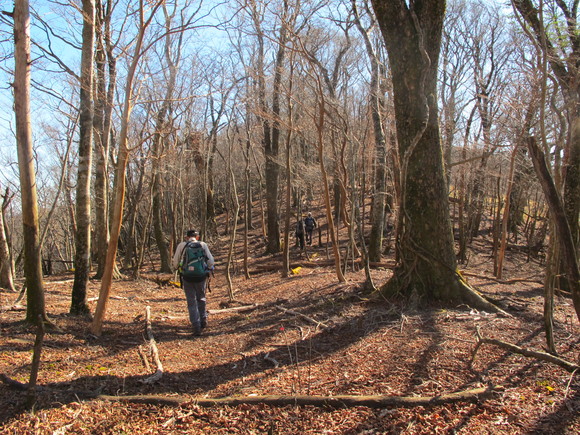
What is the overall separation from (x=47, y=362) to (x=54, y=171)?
2671 cm

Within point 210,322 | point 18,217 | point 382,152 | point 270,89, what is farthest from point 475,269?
point 18,217

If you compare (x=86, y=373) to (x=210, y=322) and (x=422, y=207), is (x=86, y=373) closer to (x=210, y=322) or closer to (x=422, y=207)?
(x=210, y=322)

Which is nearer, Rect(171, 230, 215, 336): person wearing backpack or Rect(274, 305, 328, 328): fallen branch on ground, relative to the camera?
Rect(274, 305, 328, 328): fallen branch on ground

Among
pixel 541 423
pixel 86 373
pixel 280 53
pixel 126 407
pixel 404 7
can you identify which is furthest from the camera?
pixel 280 53

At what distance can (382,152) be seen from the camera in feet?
38.9

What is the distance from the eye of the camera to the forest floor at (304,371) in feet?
9.93

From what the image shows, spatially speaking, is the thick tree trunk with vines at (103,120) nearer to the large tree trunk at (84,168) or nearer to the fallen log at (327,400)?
the large tree trunk at (84,168)

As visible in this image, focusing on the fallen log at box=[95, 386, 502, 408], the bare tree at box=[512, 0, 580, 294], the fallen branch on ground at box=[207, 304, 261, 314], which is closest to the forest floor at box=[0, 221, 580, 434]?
the fallen log at box=[95, 386, 502, 408]

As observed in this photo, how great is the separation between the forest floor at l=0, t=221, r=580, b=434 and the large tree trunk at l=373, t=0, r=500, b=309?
501 millimetres

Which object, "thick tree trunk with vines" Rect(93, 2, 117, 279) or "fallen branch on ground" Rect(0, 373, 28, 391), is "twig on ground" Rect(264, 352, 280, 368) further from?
"thick tree trunk with vines" Rect(93, 2, 117, 279)

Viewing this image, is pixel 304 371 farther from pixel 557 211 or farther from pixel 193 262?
pixel 193 262

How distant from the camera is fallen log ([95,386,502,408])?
10.4ft

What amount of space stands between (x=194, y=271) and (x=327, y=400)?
378 centimetres

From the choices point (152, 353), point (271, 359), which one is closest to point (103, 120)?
point (152, 353)
